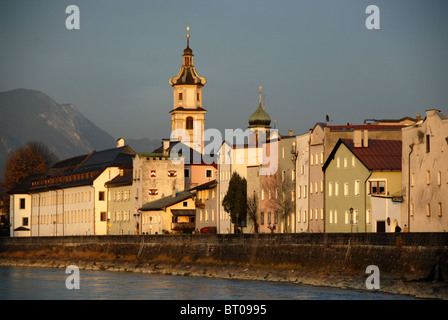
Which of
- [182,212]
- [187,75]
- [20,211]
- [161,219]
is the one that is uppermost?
[187,75]

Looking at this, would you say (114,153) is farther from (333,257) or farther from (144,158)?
(333,257)

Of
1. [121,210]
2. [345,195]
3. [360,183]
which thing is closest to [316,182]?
[345,195]

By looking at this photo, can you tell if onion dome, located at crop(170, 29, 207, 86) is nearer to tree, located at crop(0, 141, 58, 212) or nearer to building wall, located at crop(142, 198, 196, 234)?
tree, located at crop(0, 141, 58, 212)

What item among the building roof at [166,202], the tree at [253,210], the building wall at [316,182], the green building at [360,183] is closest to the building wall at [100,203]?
the building roof at [166,202]

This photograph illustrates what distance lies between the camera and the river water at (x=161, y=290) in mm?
65062

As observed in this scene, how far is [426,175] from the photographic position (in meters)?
77.0

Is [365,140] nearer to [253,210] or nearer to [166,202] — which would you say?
[253,210]

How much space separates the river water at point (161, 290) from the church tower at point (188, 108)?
89.2 metres

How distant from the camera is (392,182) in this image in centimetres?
8538

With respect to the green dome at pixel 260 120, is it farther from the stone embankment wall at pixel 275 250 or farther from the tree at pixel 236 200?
the tree at pixel 236 200

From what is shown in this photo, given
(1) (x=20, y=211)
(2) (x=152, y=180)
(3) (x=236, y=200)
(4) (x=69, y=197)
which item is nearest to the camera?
(3) (x=236, y=200)

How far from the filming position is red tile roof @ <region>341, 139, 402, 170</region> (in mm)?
86188

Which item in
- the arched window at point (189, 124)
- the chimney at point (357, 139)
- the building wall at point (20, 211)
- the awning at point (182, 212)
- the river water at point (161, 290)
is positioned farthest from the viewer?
the arched window at point (189, 124)

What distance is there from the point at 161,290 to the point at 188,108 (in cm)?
10869
